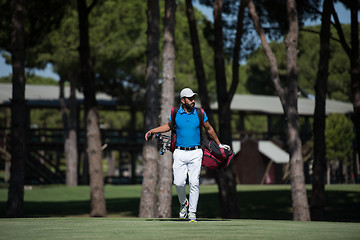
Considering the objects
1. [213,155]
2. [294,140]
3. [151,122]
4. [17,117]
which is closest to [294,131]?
[294,140]

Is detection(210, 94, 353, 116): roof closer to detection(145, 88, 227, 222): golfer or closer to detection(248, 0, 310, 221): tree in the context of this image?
detection(248, 0, 310, 221): tree

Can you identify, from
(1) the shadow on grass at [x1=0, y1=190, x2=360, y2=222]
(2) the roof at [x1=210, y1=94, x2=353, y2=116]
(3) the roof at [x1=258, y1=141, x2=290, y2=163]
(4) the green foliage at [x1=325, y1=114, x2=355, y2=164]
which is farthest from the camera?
(2) the roof at [x1=210, y1=94, x2=353, y2=116]

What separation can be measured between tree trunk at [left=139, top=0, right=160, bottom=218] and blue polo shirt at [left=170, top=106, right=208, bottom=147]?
6.78 metres

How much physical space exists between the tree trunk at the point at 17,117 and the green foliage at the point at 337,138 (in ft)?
96.9

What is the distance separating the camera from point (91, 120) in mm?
20281

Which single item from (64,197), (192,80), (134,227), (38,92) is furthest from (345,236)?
(38,92)

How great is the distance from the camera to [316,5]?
70.8ft

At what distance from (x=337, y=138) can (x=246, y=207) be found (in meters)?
21.9

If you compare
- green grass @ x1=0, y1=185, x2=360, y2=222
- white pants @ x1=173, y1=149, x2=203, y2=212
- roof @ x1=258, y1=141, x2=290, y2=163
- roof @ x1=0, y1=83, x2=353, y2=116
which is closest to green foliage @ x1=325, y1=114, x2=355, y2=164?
roof @ x1=258, y1=141, x2=290, y2=163

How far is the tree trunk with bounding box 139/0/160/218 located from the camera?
53.0 ft

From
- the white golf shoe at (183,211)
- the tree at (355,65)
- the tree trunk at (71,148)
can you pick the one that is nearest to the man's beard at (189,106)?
the white golf shoe at (183,211)

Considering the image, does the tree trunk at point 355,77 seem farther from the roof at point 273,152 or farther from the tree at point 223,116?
the roof at point 273,152

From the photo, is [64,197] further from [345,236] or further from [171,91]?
[345,236]

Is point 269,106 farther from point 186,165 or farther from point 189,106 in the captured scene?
point 189,106
